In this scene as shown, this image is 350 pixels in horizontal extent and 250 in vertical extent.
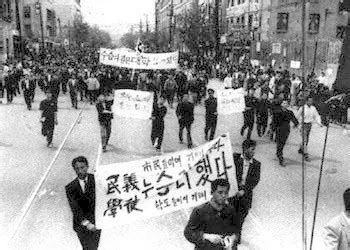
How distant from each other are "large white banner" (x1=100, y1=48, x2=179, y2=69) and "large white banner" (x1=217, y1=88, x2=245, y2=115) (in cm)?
626

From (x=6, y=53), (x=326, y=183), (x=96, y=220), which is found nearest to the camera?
(x=96, y=220)

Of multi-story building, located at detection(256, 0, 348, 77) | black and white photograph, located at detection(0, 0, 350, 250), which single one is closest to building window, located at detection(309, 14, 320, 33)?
multi-story building, located at detection(256, 0, 348, 77)

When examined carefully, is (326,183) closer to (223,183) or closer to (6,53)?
(223,183)

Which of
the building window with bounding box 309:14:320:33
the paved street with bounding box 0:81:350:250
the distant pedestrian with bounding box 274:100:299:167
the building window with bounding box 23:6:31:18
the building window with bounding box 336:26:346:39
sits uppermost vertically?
the building window with bounding box 23:6:31:18

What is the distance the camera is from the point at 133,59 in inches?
787

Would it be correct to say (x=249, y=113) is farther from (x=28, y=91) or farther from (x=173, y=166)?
(x=28, y=91)

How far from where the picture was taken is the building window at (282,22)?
137 ft

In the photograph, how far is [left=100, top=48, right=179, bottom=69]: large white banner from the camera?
20.0 metres

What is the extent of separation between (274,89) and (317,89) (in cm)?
327

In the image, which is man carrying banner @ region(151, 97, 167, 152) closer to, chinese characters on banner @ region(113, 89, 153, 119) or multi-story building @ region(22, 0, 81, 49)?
chinese characters on banner @ region(113, 89, 153, 119)

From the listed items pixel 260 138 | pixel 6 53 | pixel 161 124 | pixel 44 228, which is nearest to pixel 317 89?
pixel 260 138

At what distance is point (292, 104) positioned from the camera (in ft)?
75.5

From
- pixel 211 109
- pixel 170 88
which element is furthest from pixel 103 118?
pixel 170 88

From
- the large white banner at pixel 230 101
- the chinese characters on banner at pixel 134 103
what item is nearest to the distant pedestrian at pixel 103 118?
the chinese characters on banner at pixel 134 103
